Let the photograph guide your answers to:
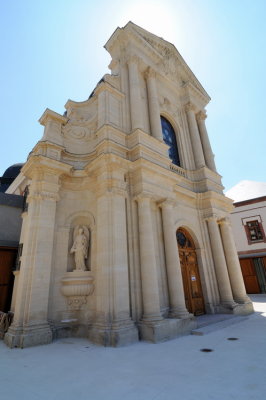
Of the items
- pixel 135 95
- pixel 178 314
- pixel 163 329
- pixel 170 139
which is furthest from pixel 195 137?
pixel 163 329

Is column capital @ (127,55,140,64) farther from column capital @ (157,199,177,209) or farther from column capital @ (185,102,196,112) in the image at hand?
column capital @ (157,199,177,209)

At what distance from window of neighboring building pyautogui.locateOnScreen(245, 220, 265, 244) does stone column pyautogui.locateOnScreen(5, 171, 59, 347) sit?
1860 cm

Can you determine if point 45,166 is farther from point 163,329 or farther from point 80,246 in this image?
point 163,329

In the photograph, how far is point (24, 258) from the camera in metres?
6.81

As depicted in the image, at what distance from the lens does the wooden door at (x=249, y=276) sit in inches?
740

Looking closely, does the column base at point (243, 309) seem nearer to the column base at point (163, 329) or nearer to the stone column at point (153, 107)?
the column base at point (163, 329)

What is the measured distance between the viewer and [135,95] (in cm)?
1008

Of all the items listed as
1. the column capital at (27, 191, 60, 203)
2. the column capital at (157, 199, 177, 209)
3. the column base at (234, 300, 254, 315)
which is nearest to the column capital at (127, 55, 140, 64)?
the column capital at (157, 199, 177, 209)

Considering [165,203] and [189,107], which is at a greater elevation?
[189,107]

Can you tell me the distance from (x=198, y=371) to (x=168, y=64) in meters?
14.9

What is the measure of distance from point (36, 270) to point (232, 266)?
909 cm

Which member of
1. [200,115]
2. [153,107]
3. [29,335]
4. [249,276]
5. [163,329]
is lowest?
[163,329]

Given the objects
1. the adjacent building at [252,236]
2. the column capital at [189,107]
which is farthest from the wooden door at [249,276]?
the column capital at [189,107]

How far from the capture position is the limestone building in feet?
21.4
